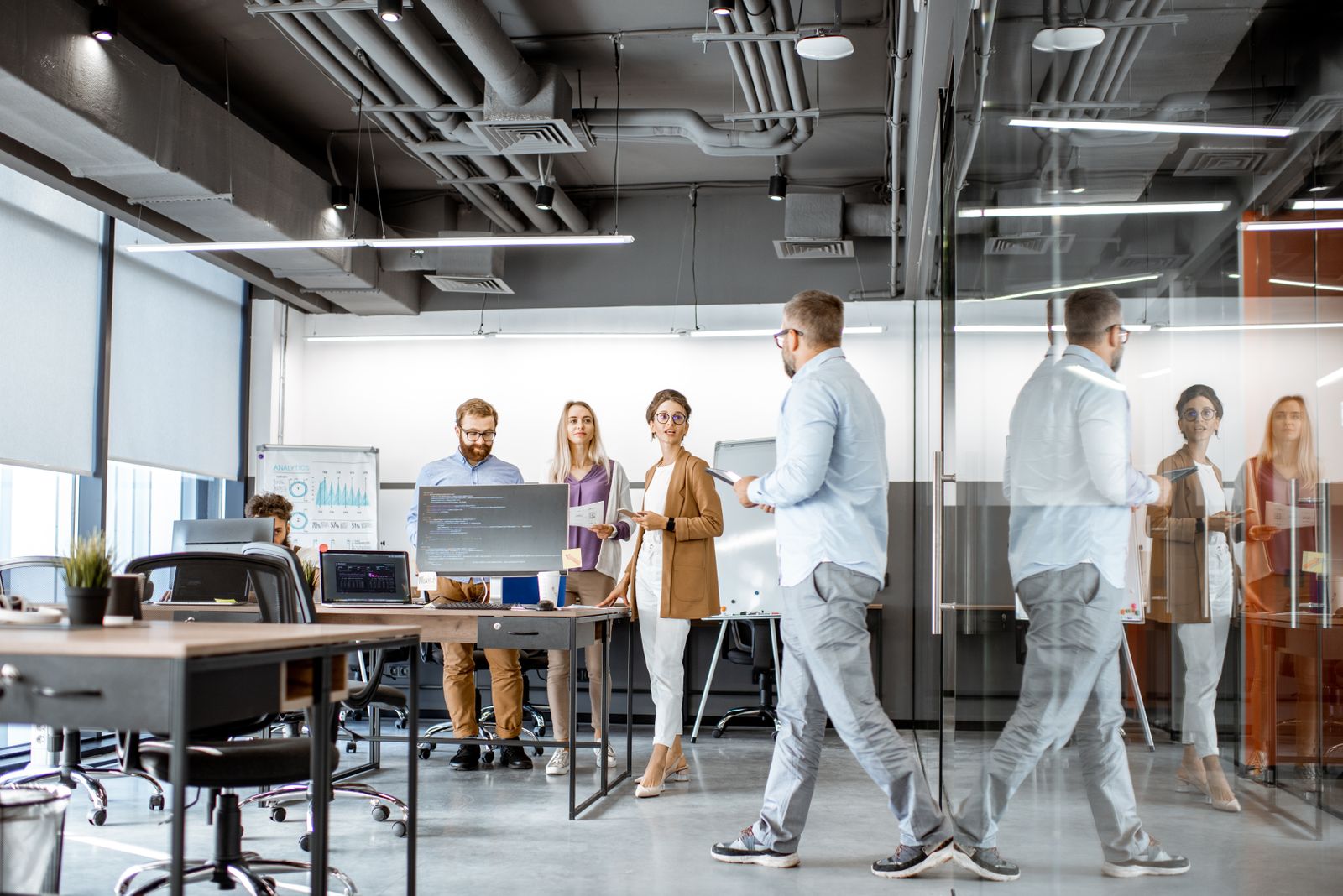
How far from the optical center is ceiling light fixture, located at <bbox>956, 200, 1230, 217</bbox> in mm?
1117

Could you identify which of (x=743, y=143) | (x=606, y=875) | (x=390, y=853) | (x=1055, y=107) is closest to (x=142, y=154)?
(x=743, y=143)

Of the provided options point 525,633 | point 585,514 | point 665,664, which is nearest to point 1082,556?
point 525,633

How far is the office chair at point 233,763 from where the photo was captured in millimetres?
2598

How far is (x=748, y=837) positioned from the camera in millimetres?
3658

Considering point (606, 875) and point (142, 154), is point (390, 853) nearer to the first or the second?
point (606, 875)

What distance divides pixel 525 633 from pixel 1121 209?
3299mm

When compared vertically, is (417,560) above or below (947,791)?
above

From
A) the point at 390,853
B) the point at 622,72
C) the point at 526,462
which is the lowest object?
the point at 390,853

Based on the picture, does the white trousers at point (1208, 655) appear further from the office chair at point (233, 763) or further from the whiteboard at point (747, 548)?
the whiteboard at point (747, 548)

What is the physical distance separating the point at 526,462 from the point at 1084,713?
275 inches

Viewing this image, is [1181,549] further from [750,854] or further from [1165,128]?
[750,854]

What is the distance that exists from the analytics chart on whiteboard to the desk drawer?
4005 mm

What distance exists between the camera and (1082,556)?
1585 mm

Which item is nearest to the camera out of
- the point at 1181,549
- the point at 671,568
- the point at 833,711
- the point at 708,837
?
the point at 1181,549
